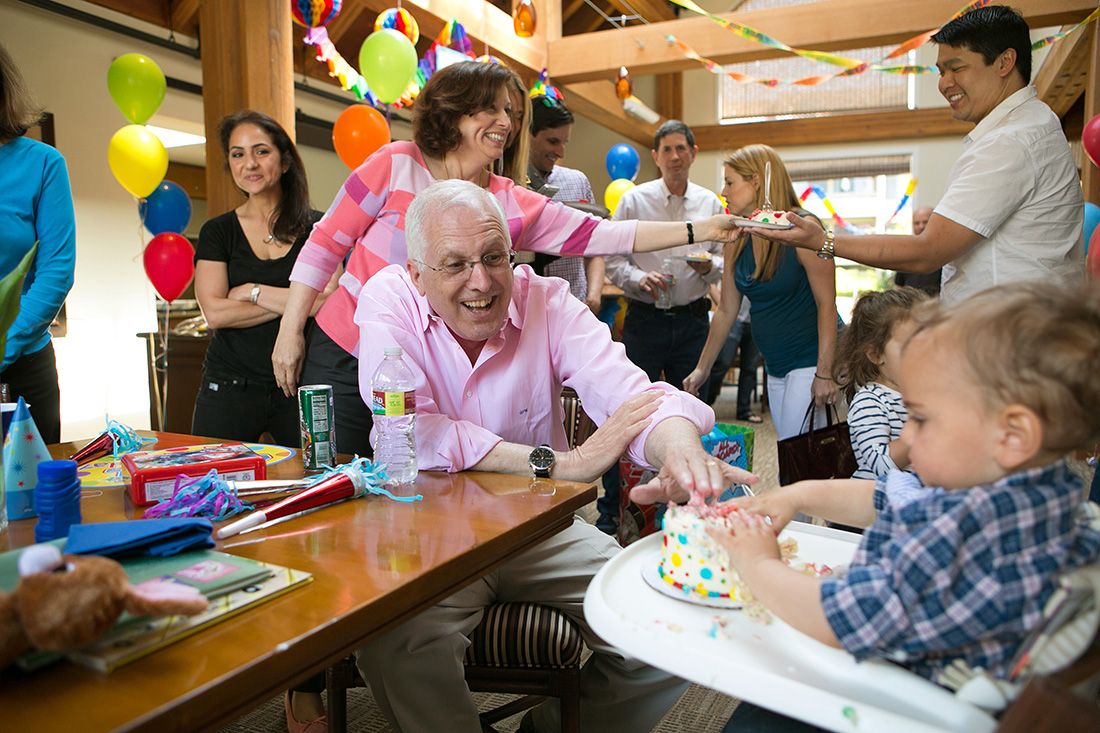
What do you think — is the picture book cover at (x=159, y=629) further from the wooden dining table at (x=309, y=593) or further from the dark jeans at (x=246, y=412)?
the dark jeans at (x=246, y=412)

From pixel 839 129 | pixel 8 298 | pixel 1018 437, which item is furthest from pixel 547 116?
pixel 839 129

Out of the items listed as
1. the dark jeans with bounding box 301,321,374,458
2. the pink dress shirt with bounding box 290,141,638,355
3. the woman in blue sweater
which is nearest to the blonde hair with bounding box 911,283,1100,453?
the dark jeans with bounding box 301,321,374,458

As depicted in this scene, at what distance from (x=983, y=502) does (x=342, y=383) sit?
5.26 feet

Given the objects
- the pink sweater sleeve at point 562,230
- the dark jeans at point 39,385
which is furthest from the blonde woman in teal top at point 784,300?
the dark jeans at point 39,385

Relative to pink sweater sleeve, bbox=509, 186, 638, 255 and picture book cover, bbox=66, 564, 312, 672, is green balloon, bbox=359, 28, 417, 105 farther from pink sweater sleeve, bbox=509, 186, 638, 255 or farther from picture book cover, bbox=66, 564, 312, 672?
picture book cover, bbox=66, 564, 312, 672

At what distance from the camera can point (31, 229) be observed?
2.16 metres

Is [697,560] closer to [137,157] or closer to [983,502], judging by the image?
[983,502]

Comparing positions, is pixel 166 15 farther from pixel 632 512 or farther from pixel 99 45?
pixel 632 512

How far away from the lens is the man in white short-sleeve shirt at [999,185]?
204 cm

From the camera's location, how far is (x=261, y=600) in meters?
0.88

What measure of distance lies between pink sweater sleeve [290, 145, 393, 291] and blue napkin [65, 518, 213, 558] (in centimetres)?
123

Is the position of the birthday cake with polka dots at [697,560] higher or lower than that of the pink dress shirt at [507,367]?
lower

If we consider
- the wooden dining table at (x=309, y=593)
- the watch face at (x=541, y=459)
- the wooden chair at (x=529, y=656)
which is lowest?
the wooden chair at (x=529, y=656)

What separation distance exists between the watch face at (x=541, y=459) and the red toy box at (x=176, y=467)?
483 mm
